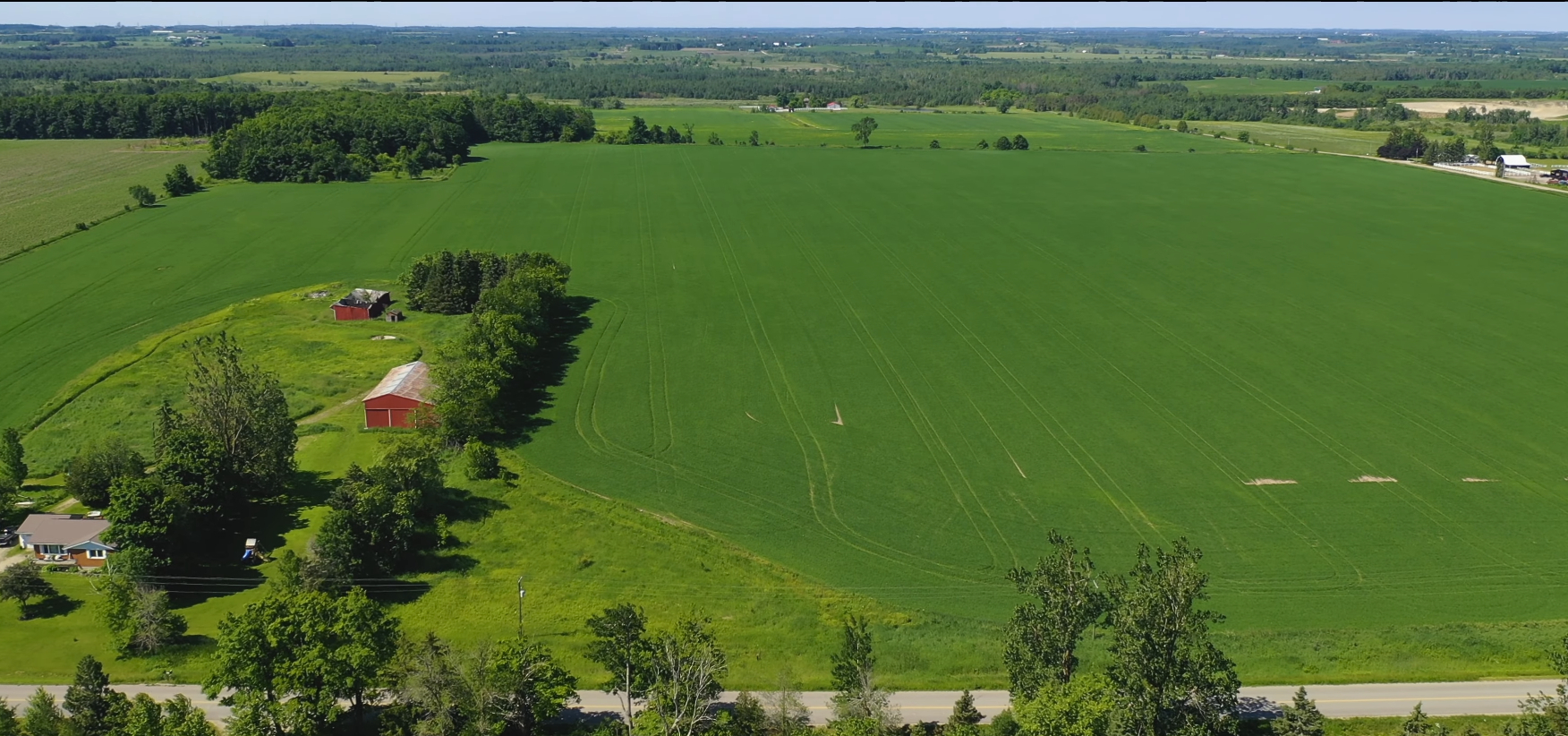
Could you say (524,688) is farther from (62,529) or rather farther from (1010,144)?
(1010,144)

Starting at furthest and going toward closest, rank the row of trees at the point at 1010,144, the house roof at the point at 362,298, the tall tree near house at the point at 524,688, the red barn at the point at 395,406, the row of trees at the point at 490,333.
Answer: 1. the row of trees at the point at 1010,144
2. the house roof at the point at 362,298
3. the red barn at the point at 395,406
4. the row of trees at the point at 490,333
5. the tall tree near house at the point at 524,688

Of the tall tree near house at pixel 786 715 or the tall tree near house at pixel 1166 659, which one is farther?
the tall tree near house at pixel 786 715

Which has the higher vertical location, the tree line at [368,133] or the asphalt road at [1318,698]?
the tree line at [368,133]

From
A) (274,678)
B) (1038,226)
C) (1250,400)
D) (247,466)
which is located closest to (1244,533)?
(1250,400)

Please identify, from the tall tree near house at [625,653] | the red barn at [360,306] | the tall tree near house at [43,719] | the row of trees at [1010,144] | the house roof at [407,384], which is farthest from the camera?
the row of trees at [1010,144]

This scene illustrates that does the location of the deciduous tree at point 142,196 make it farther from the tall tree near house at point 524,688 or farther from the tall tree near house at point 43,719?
the tall tree near house at point 524,688

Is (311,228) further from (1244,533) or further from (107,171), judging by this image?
(1244,533)

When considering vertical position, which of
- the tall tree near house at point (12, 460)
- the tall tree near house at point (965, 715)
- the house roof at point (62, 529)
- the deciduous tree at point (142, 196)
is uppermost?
the deciduous tree at point (142, 196)

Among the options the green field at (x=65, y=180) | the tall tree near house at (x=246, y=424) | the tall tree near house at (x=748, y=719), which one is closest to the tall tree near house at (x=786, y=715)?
the tall tree near house at (x=748, y=719)
